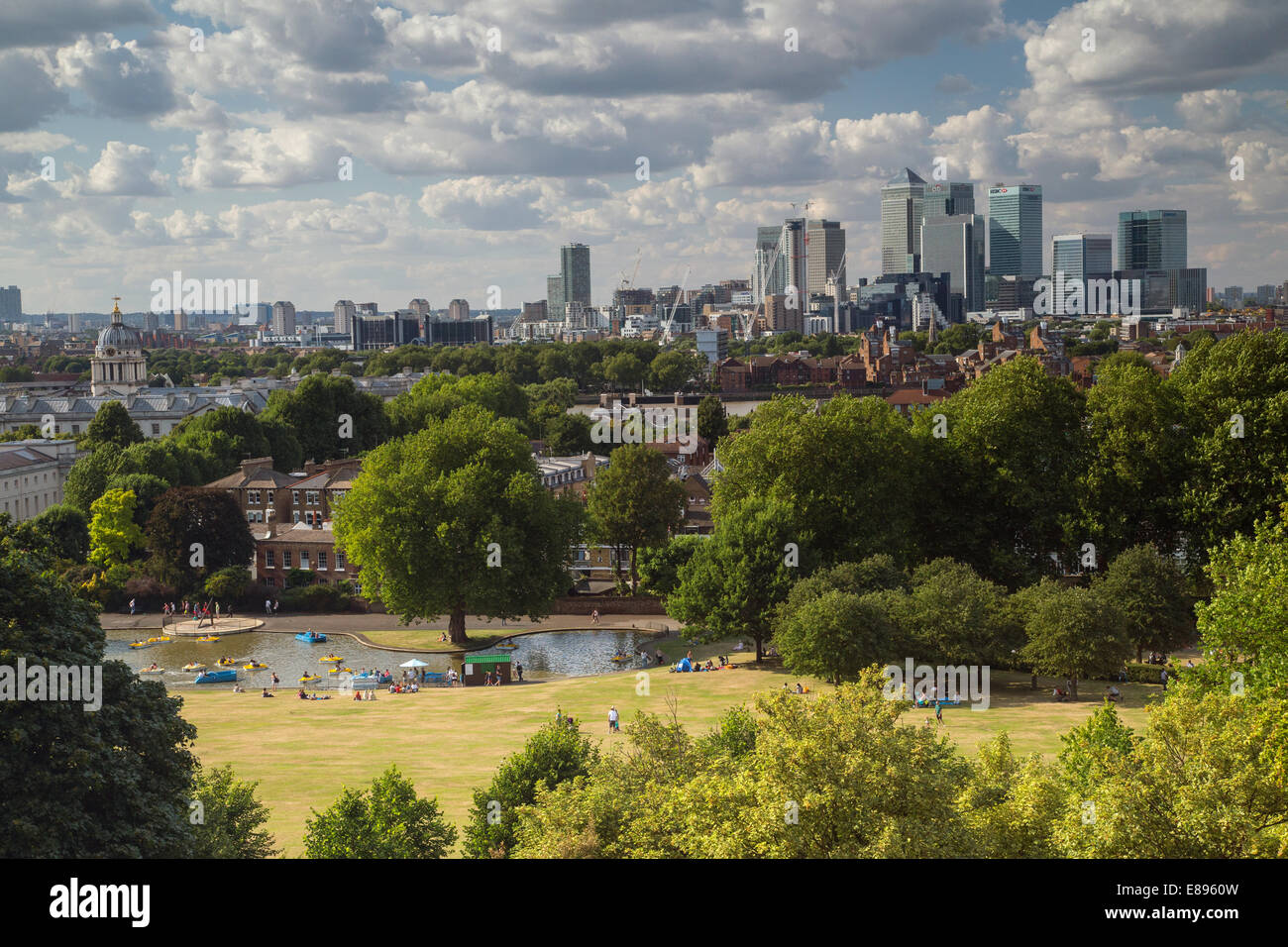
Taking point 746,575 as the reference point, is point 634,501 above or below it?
above

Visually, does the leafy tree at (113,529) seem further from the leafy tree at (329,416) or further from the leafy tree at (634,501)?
the leafy tree at (329,416)

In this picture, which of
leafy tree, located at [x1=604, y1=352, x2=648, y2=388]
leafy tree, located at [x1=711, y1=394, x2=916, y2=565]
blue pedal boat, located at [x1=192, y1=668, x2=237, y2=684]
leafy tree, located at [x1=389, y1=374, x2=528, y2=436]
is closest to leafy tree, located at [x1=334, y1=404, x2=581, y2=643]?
blue pedal boat, located at [x1=192, y1=668, x2=237, y2=684]

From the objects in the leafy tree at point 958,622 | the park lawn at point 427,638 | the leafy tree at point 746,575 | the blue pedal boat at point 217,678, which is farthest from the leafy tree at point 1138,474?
the blue pedal boat at point 217,678

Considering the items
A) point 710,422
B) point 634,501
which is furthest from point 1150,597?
point 710,422

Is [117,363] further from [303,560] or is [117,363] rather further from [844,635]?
[844,635]

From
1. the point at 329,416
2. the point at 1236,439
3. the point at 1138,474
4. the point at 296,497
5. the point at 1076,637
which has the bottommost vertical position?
the point at 1076,637
